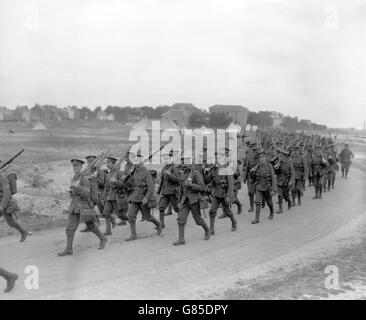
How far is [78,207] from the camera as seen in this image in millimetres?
8422

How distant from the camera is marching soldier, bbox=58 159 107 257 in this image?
8.38 meters

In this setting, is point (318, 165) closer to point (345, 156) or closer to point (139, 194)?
point (345, 156)

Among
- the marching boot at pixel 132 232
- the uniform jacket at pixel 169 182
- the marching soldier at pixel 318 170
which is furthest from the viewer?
the marching soldier at pixel 318 170

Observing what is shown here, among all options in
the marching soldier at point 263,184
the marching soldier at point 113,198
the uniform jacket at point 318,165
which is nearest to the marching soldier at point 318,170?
Answer: the uniform jacket at point 318,165

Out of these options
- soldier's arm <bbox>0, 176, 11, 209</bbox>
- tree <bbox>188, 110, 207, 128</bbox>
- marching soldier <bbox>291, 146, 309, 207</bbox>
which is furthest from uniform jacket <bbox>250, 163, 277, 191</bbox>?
tree <bbox>188, 110, 207, 128</bbox>

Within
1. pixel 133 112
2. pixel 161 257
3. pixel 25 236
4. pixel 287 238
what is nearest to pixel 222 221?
pixel 287 238

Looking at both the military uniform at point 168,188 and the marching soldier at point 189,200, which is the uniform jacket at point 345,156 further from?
the marching soldier at point 189,200

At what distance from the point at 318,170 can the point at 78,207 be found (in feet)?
32.0

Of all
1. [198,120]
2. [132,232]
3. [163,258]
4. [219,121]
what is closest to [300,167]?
[132,232]

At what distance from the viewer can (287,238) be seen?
9.90 meters

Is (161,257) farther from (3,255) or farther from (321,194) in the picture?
(321,194)

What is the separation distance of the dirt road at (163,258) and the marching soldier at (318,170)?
12.1ft

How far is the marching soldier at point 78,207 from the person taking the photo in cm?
838
